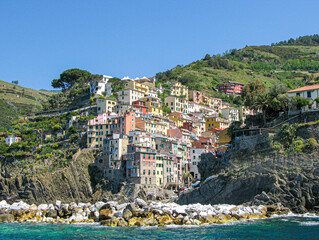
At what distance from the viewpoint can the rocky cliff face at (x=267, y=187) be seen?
56531 mm

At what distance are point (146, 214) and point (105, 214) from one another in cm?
602

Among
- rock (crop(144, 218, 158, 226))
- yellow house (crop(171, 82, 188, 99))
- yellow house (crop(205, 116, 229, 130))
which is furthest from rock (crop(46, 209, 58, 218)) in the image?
yellow house (crop(171, 82, 188, 99))

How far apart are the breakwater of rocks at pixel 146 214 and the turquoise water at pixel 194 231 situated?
110 inches

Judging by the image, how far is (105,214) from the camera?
56500 millimetres

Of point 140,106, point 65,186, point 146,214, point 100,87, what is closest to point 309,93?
point 146,214

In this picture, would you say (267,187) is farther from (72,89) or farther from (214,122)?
(72,89)

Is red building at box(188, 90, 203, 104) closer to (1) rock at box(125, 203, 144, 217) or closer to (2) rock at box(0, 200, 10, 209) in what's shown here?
(2) rock at box(0, 200, 10, 209)

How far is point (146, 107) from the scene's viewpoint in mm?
101250

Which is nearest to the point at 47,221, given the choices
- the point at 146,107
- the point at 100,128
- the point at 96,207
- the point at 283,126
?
the point at 96,207

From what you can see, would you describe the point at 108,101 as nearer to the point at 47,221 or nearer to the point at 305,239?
the point at 47,221

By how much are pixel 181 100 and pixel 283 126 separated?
53365mm

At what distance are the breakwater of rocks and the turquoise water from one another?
2795 mm

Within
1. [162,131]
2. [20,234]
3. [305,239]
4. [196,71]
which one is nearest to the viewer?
[305,239]

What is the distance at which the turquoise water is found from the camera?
42.4m
